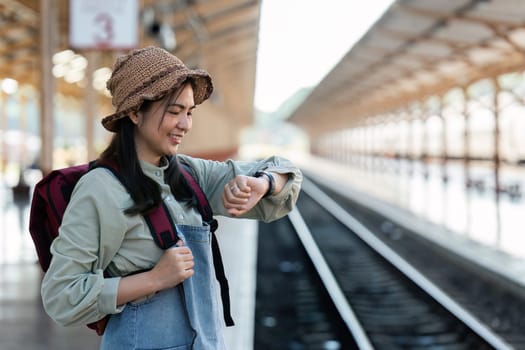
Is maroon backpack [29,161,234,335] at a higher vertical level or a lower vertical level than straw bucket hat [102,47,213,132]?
lower

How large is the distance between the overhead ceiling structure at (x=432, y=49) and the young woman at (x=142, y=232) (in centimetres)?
852

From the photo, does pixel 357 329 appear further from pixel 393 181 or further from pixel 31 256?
pixel 393 181

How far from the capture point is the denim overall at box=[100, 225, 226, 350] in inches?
65.0

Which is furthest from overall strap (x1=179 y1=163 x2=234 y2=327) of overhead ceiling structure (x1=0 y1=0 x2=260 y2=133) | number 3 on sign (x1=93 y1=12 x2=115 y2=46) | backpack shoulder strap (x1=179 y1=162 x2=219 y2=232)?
overhead ceiling structure (x1=0 y1=0 x2=260 y2=133)

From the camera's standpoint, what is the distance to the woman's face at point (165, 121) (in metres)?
1.68

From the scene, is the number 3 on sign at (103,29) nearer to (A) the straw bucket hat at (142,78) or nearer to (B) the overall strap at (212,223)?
(B) the overall strap at (212,223)

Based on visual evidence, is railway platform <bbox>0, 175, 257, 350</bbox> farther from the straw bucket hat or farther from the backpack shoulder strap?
the straw bucket hat

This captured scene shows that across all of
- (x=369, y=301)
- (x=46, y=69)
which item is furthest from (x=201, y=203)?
(x=369, y=301)

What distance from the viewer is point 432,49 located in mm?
14000

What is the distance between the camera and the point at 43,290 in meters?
1.57

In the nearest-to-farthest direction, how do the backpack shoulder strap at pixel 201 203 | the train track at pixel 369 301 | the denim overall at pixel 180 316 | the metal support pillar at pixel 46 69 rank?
the denim overall at pixel 180 316, the backpack shoulder strap at pixel 201 203, the train track at pixel 369 301, the metal support pillar at pixel 46 69

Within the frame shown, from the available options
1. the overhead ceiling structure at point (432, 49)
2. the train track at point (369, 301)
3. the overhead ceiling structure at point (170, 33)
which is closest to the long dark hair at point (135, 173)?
the train track at point (369, 301)

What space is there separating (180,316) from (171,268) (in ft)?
0.56

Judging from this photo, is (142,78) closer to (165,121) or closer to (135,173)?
(165,121)
